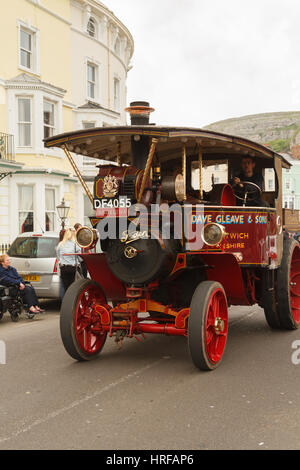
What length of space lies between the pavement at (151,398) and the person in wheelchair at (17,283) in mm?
2146

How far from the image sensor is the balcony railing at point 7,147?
17938 millimetres

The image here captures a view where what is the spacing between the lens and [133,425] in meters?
3.97

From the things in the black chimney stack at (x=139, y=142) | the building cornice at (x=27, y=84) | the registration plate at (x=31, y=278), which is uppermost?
the building cornice at (x=27, y=84)

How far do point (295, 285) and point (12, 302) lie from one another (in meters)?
4.72

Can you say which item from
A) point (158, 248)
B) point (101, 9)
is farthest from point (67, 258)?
point (101, 9)

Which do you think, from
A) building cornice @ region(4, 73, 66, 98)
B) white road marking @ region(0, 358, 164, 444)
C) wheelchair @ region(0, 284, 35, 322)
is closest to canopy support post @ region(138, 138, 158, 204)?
white road marking @ region(0, 358, 164, 444)

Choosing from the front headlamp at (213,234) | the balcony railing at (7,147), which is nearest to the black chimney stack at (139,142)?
the front headlamp at (213,234)

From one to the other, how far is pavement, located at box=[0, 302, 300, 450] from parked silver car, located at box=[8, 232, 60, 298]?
9.98ft

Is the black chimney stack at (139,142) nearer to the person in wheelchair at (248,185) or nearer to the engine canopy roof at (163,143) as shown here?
the engine canopy roof at (163,143)

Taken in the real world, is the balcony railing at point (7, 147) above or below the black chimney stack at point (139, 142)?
above

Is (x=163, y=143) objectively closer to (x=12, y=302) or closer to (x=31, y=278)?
(x=12, y=302)

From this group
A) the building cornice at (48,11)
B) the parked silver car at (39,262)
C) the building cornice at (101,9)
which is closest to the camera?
the parked silver car at (39,262)
